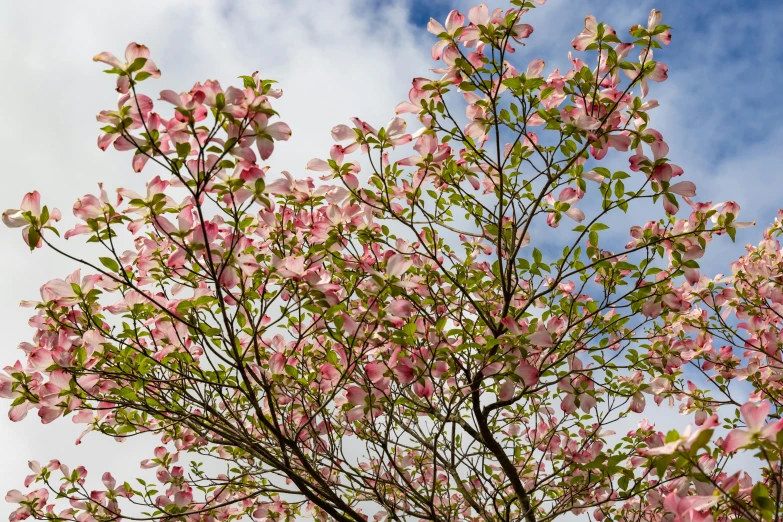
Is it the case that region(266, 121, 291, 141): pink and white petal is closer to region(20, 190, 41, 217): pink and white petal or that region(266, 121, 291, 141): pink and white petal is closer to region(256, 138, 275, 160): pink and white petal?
region(256, 138, 275, 160): pink and white petal

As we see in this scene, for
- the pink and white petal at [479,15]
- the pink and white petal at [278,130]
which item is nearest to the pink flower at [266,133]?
the pink and white petal at [278,130]

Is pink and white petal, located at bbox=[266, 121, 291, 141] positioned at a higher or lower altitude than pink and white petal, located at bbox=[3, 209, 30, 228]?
lower

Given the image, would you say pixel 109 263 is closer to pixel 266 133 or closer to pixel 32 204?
pixel 32 204

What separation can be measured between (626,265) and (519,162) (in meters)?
0.62

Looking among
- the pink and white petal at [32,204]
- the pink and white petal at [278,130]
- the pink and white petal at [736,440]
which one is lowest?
the pink and white petal at [736,440]

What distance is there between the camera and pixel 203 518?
11.2 ft

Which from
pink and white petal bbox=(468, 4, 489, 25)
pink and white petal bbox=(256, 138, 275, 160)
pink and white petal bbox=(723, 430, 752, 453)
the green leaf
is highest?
pink and white petal bbox=(468, 4, 489, 25)

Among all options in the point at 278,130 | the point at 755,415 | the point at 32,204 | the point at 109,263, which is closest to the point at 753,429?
the point at 755,415

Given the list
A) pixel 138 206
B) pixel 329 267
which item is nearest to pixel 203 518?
pixel 329 267

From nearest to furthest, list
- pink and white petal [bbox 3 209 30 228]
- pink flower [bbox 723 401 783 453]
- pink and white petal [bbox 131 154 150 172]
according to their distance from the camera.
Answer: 1. pink flower [bbox 723 401 783 453]
2. pink and white petal [bbox 131 154 150 172]
3. pink and white petal [bbox 3 209 30 228]

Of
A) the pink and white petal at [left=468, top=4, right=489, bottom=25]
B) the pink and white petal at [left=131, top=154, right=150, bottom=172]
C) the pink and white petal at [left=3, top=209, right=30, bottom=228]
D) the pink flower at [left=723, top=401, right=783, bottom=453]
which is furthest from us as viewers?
the pink and white petal at [left=468, top=4, right=489, bottom=25]

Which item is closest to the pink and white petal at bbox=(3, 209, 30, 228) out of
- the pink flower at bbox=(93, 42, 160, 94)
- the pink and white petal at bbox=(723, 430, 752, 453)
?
the pink flower at bbox=(93, 42, 160, 94)

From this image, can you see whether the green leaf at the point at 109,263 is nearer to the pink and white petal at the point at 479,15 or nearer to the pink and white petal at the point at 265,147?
the pink and white petal at the point at 265,147

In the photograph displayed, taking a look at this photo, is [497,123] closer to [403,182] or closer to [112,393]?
[403,182]
